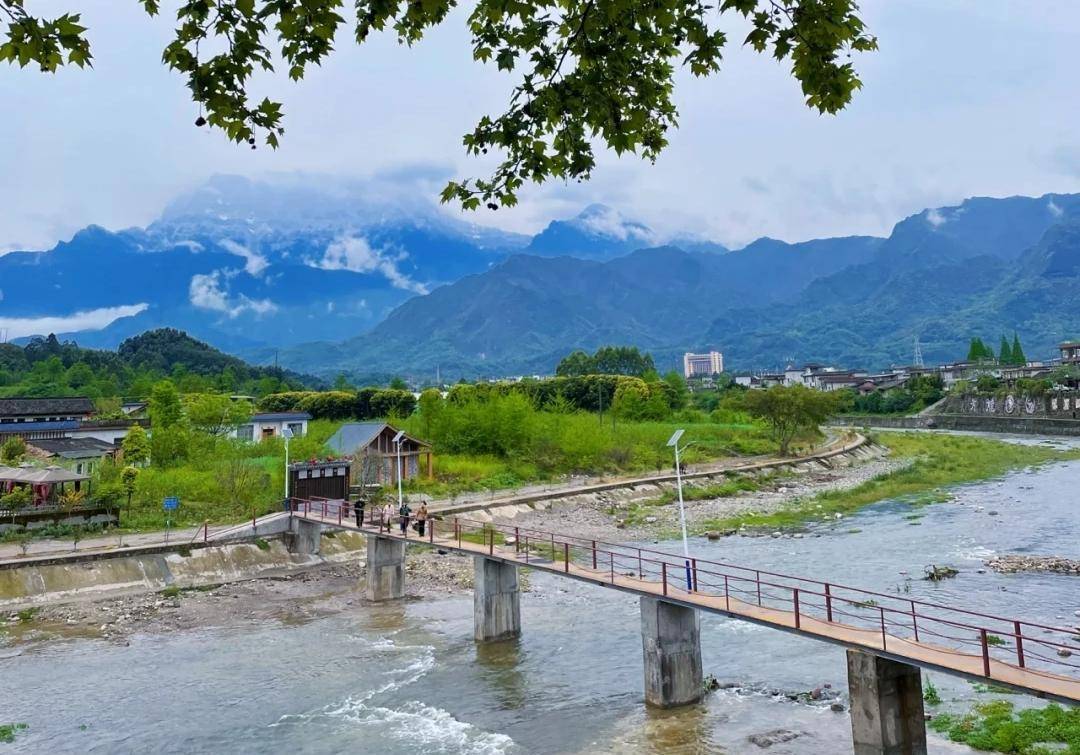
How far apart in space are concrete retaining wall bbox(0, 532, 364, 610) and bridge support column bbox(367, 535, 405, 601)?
6861 millimetres

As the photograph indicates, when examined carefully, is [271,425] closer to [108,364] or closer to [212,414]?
[212,414]

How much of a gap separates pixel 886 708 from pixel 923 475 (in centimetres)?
5263

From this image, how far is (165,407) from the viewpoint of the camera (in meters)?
55.0

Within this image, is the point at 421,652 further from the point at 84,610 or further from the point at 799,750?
the point at 84,610

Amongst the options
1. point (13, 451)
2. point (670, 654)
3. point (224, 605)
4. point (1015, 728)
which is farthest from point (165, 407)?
point (1015, 728)

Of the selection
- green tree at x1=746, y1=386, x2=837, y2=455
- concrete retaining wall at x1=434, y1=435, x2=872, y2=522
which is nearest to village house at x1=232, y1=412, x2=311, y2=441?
concrete retaining wall at x1=434, y1=435, x2=872, y2=522

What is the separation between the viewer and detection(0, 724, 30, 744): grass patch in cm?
1605

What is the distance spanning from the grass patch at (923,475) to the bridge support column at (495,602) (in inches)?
867

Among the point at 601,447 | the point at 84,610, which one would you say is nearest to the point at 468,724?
the point at 84,610

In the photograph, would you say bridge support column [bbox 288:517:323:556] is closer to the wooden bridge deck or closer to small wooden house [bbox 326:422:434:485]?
small wooden house [bbox 326:422:434:485]

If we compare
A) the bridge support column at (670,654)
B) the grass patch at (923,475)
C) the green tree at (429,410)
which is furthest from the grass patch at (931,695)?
the green tree at (429,410)

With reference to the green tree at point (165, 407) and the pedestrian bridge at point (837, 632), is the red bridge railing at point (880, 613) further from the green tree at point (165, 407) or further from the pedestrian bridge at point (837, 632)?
the green tree at point (165, 407)

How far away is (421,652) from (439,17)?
1966 centimetres

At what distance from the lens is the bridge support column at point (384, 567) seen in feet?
91.6
